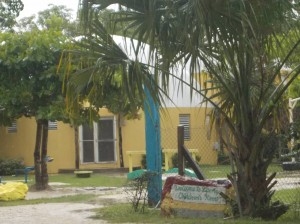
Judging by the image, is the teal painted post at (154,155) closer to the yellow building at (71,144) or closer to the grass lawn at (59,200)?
the grass lawn at (59,200)

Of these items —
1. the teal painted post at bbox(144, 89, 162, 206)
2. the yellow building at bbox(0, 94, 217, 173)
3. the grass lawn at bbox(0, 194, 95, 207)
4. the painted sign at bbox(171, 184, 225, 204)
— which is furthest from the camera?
the yellow building at bbox(0, 94, 217, 173)

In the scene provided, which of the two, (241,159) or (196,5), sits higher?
(196,5)

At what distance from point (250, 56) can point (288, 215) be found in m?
3.11

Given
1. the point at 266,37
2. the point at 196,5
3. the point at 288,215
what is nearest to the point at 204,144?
the point at 288,215

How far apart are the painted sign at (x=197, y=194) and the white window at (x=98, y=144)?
56.6 feet

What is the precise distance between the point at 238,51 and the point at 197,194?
3430 mm

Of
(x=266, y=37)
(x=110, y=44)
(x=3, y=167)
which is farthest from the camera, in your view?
(x=3, y=167)

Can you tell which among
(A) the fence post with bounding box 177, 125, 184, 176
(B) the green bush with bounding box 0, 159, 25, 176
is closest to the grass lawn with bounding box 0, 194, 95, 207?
(A) the fence post with bounding box 177, 125, 184, 176

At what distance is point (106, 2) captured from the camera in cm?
795

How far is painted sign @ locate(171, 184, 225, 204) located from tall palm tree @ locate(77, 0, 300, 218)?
664 millimetres

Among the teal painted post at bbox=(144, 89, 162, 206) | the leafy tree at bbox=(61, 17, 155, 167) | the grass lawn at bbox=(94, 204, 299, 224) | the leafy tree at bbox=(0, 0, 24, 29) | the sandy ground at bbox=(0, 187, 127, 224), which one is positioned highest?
the leafy tree at bbox=(0, 0, 24, 29)

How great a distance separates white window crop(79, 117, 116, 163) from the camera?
27.5 meters

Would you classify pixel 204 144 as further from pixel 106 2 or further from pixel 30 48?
pixel 106 2

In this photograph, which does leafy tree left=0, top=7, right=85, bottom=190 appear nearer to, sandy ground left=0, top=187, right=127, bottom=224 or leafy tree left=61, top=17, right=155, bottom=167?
sandy ground left=0, top=187, right=127, bottom=224
